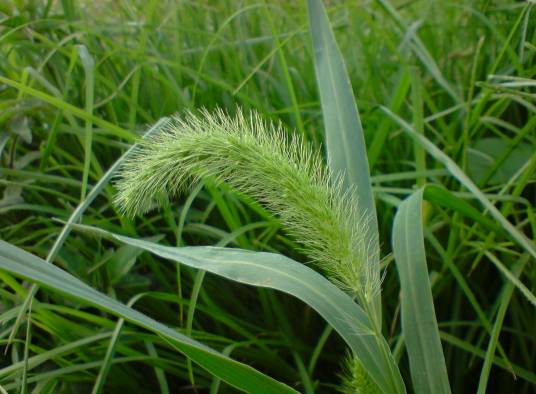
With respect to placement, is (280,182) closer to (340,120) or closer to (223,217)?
(340,120)

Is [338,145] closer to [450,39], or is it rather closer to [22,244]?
[22,244]

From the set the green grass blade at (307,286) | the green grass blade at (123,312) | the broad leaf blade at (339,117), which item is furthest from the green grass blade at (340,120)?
the green grass blade at (123,312)

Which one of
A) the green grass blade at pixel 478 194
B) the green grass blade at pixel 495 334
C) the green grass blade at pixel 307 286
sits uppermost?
the green grass blade at pixel 478 194

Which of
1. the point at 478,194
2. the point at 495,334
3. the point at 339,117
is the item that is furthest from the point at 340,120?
the point at 495,334

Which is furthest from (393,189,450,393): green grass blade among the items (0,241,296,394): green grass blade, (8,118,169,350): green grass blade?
(8,118,169,350): green grass blade

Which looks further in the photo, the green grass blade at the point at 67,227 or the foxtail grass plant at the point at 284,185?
the green grass blade at the point at 67,227

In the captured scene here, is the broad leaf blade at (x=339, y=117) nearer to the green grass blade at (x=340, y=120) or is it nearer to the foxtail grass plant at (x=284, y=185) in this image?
the green grass blade at (x=340, y=120)

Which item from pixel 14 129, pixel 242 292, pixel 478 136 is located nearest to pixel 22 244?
pixel 14 129
